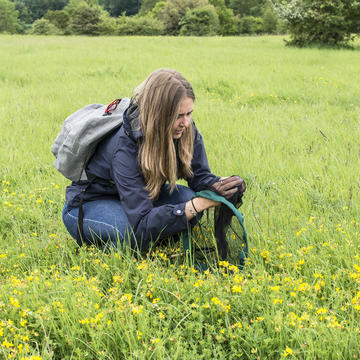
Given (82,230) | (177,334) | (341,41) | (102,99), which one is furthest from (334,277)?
(341,41)

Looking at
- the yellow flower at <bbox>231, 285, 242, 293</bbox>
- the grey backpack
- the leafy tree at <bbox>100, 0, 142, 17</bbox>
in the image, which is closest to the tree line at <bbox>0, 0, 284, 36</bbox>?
the leafy tree at <bbox>100, 0, 142, 17</bbox>

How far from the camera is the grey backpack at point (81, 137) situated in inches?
106

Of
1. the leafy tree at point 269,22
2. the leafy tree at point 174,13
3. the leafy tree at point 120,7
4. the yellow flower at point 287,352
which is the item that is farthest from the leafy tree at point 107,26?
the yellow flower at point 287,352

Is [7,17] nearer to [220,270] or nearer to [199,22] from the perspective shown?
[199,22]

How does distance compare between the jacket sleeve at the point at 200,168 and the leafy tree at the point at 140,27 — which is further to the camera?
the leafy tree at the point at 140,27

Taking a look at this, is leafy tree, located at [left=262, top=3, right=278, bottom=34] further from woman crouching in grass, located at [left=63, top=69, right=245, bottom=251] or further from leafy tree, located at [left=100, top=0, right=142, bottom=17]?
woman crouching in grass, located at [left=63, top=69, right=245, bottom=251]

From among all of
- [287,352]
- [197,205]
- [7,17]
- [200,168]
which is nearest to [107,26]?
[7,17]

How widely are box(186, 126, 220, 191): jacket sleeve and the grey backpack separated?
0.65 m

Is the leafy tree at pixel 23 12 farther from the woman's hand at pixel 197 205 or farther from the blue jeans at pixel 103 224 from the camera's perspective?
the woman's hand at pixel 197 205

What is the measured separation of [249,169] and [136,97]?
1.84m

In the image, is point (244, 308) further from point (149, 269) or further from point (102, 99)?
point (102, 99)

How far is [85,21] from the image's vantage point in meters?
53.2

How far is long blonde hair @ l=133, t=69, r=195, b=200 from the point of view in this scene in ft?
8.30

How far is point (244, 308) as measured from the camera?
6.98 ft
